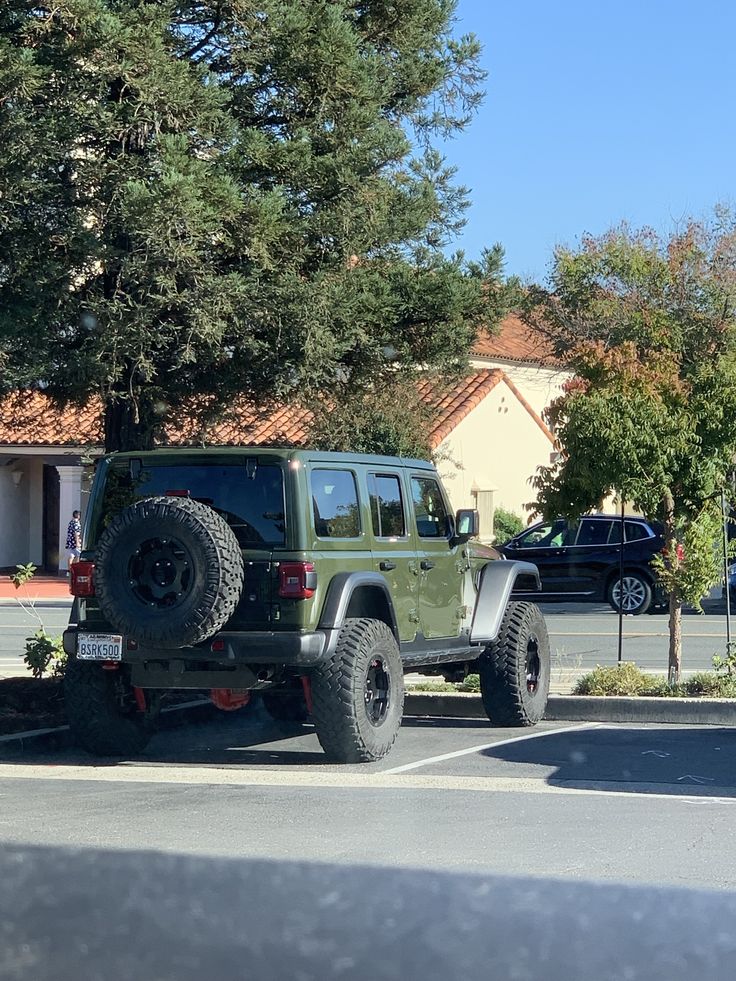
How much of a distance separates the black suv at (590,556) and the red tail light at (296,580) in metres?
16.0

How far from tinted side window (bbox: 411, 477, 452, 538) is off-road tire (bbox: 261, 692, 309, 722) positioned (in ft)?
6.20

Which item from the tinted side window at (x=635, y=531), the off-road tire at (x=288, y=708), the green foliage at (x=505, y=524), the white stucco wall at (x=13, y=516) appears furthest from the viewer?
the white stucco wall at (x=13, y=516)

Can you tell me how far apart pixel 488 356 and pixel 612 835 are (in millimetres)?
38629

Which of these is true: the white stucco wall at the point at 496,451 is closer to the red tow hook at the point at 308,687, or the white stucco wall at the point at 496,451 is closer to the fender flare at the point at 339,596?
the fender flare at the point at 339,596

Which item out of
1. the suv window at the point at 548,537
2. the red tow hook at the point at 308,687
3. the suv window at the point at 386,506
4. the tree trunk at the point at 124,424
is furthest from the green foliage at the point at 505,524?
the red tow hook at the point at 308,687

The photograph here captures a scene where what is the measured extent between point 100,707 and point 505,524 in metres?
27.1

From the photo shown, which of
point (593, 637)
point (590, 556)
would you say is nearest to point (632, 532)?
point (590, 556)

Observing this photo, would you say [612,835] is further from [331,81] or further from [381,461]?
[331,81]

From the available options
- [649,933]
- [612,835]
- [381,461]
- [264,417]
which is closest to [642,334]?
[264,417]

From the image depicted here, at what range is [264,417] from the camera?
44.8ft

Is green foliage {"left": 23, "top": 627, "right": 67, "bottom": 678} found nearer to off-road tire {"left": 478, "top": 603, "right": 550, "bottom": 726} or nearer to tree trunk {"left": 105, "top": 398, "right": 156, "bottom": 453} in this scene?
tree trunk {"left": 105, "top": 398, "right": 156, "bottom": 453}

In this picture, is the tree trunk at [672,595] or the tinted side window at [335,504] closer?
the tinted side window at [335,504]

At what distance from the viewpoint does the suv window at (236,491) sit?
9992 mm

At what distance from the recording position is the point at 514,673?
11.8m
